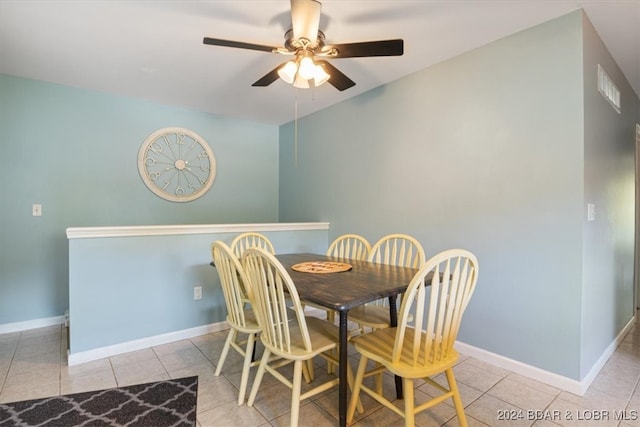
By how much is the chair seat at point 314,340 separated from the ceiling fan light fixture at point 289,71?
1.54 m

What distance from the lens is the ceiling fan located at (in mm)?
1702

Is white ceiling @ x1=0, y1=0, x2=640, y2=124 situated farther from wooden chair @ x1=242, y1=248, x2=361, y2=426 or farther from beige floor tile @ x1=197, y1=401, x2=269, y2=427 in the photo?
beige floor tile @ x1=197, y1=401, x2=269, y2=427

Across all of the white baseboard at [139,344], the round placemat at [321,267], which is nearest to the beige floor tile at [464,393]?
the round placemat at [321,267]

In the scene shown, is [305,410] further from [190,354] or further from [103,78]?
[103,78]

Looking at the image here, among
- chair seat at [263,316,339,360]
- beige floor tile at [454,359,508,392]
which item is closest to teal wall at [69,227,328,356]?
chair seat at [263,316,339,360]

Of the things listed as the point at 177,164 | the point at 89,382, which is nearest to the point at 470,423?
the point at 89,382

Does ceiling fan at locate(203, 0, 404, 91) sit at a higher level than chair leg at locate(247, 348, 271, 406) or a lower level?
higher

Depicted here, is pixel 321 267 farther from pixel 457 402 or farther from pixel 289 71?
pixel 289 71

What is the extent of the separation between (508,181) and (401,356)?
1517 millimetres

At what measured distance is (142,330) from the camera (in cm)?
259

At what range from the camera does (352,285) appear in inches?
63.6

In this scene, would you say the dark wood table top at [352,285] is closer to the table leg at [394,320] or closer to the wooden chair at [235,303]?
the table leg at [394,320]

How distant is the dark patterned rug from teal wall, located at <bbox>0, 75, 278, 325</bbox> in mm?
1633

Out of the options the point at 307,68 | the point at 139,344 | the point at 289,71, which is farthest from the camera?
the point at 139,344
